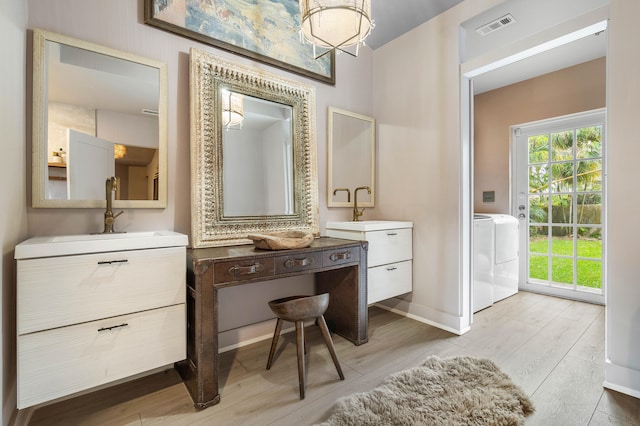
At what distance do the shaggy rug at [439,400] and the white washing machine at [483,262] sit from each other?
118 cm

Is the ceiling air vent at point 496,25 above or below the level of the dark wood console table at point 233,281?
above

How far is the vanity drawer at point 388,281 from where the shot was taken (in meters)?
2.34

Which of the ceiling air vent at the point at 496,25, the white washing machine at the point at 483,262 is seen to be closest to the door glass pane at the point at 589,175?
the white washing machine at the point at 483,262

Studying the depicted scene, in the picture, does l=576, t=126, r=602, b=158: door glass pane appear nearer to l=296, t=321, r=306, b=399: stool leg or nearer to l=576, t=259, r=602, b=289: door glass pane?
l=576, t=259, r=602, b=289: door glass pane

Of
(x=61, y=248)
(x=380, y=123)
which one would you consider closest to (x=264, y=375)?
(x=61, y=248)

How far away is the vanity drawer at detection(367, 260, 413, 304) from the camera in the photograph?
2338 mm

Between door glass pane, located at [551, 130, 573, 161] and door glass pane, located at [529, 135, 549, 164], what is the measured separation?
6 centimetres

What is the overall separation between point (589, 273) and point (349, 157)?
9.70 ft

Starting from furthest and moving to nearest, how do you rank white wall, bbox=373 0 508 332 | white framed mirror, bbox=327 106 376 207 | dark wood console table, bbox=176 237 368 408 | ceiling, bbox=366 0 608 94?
white framed mirror, bbox=327 106 376 207
white wall, bbox=373 0 508 332
ceiling, bbox=366 0 608 94
dark wood console table, bbox=176 237 368 408

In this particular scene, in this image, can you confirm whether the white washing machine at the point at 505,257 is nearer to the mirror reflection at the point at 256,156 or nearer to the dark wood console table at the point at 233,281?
the dark wood console table at the point at 233,281

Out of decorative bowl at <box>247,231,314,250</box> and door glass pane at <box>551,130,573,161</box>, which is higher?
door glass pane at <box>551,130,573,161</box>

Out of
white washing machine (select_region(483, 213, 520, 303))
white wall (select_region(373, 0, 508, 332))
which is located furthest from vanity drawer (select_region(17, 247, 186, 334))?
white washing machine (select_region(483, 213, 520, 303))

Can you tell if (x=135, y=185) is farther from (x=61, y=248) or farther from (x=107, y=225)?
(x=61, y=248)

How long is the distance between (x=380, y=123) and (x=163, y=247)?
7.89 feet
